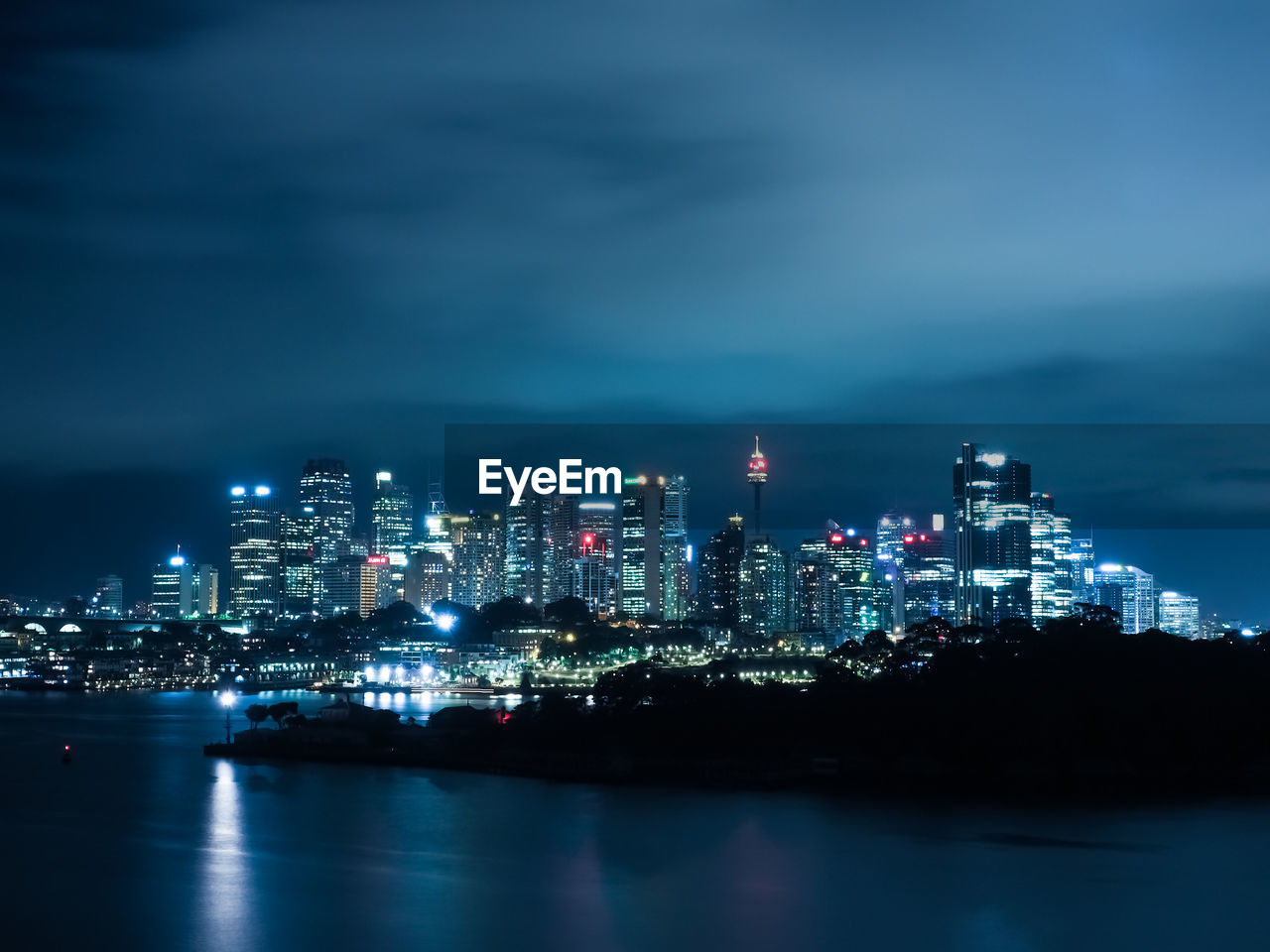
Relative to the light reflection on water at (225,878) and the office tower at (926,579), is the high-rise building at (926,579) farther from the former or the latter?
→ the light reflection on water at (225,878)

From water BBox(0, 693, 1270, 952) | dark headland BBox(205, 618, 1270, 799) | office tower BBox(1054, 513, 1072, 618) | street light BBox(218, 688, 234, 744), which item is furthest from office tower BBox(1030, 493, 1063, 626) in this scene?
water BBox(0, 693, 1270, 952)

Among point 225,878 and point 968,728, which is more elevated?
point 968,728

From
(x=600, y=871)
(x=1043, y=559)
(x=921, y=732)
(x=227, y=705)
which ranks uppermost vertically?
(x=1043, y=559)

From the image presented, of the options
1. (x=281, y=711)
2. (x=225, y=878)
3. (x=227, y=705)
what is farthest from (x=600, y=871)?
(x=227, y=705)

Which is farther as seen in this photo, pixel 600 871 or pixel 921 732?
pixel 921 732

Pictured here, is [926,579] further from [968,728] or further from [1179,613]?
[968,728]

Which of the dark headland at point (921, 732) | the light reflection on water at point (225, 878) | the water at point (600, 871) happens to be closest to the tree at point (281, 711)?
the dark headland at point (921, 732)

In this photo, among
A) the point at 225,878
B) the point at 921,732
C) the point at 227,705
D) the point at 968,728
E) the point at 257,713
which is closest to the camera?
the point at 225,878

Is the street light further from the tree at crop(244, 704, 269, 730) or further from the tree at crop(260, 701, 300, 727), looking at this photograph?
the tree at crop(260, 701, 300, 727)
